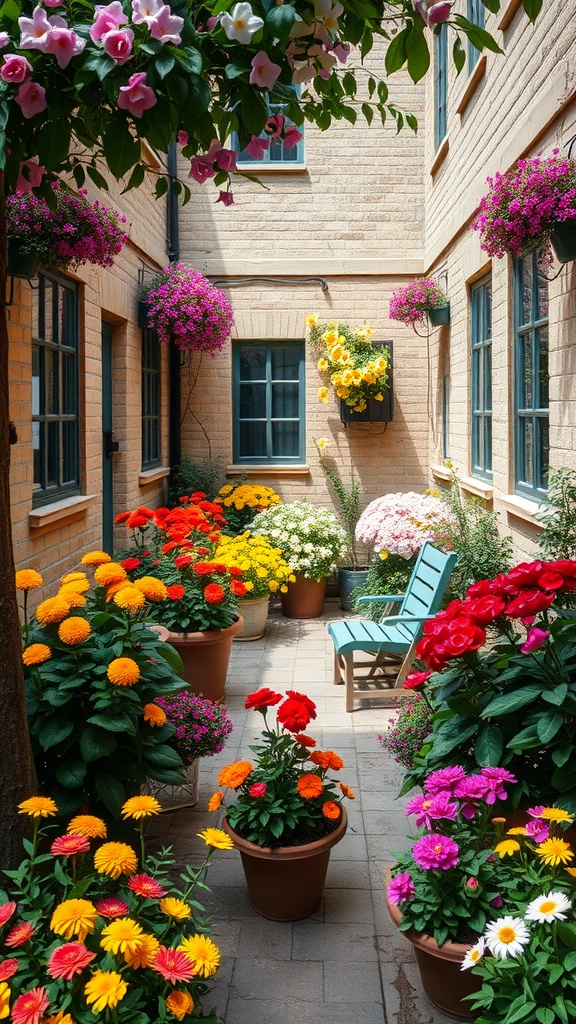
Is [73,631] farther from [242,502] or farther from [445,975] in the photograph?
[242,502]

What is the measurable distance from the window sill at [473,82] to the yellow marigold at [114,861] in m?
5.97

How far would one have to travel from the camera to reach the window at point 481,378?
673 centimetres

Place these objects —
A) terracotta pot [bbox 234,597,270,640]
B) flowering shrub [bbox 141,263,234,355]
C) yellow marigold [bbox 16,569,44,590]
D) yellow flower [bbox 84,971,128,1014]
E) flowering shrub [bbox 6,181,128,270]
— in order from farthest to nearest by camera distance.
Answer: flowering shrub [bbox 141,263,234,355], terracotta pot [bbox 234,597,270,640], flowering shrub [bbox 6,181,128,270], yellow marigold [bbox 16,569,44,590], yellow flower [bbox 84,971,128,1014]

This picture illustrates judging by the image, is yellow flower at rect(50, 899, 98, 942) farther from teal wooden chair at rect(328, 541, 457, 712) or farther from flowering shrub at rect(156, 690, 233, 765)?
teal wooden chair at rect(328, 541, 457, 712)

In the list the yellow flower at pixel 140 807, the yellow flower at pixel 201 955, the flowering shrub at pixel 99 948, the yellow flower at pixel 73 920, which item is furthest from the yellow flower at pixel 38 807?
the yellow flower at pixel 201 955

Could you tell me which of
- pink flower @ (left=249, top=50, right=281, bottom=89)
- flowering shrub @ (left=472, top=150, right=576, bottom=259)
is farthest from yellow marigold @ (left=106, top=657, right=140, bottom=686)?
flowering shrub @ (left=472, top=150, right=576, bottom=259)

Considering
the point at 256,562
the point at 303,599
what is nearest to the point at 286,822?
the point at 256,562

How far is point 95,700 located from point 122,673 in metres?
0.29

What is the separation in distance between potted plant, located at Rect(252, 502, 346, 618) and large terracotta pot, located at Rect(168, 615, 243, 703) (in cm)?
266

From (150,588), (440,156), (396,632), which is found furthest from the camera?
(440,156)

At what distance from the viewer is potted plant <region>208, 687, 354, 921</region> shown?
9.66 feet

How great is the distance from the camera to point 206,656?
208 inches

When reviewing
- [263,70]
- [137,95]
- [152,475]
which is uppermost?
[263,70]

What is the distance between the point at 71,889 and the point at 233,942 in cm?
95
